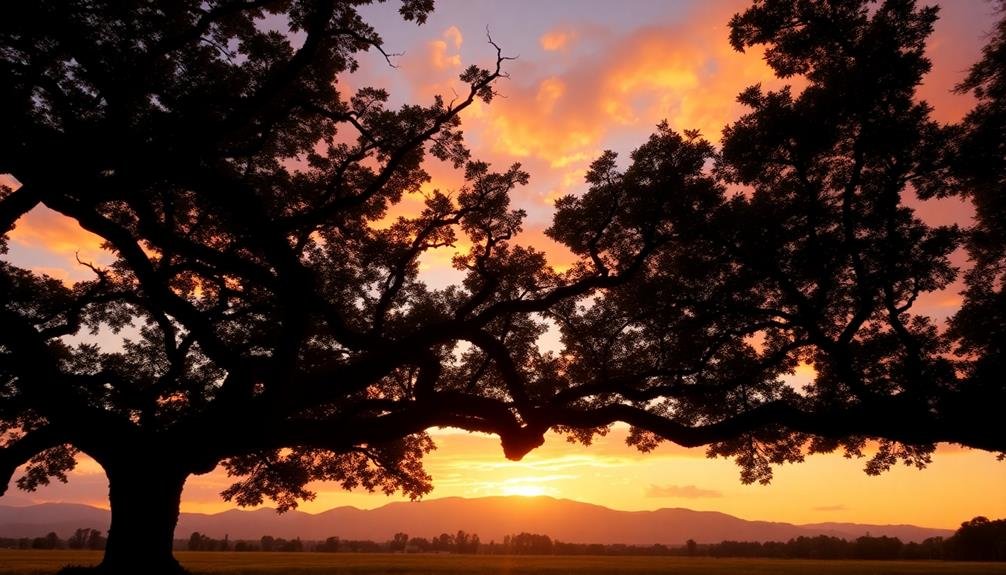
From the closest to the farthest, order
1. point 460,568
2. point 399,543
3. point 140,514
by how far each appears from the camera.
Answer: point 140,514
point 460,568
point 399,543

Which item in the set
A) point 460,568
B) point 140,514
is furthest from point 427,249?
point 460,568

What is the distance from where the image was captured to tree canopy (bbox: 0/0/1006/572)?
38.5ft

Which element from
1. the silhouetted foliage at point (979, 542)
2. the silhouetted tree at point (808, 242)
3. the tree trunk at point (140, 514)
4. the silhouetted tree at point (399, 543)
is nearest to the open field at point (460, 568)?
the tree trunk at point (140, 514)

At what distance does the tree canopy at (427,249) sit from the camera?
38.5 ft

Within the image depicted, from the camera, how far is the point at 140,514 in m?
13.6

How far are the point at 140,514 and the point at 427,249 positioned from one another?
10.6 meters

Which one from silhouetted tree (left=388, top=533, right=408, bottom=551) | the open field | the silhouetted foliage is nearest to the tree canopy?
the open field

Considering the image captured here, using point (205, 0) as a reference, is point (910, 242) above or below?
below

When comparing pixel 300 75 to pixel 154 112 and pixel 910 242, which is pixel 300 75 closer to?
pixel 154 112

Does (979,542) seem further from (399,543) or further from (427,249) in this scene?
(427,249)

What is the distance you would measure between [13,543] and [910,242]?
152 meters

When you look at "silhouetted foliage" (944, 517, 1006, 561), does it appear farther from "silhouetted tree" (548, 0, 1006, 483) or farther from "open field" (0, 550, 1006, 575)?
"silhouetted tree" (548, 0, 1006, 483)

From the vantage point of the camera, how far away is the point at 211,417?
13.7m

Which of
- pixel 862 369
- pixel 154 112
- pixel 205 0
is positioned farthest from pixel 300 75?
pixel 862 369
